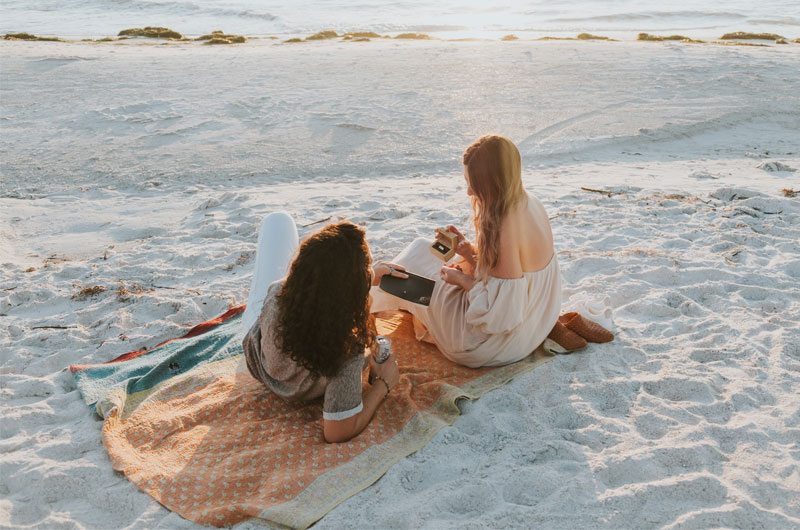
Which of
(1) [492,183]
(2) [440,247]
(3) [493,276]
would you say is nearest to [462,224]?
(2) [440,247]

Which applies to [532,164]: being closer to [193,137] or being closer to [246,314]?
[193,137]

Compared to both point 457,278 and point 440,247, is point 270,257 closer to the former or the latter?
point 440,247

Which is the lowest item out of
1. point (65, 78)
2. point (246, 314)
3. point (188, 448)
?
point (188, 448)

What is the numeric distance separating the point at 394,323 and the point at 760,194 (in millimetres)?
4345

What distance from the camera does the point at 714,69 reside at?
11.9 metres

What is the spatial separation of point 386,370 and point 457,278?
680mm

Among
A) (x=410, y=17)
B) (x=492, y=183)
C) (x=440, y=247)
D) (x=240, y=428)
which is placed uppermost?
(x=410, y=17)

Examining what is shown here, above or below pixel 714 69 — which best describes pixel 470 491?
below

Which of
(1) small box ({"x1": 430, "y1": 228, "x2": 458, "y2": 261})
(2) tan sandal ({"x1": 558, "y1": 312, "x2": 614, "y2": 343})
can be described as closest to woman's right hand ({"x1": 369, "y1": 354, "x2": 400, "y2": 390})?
(1) small box ({"x1": 430, "y1": 228, "x2": 458, "y2": 261})

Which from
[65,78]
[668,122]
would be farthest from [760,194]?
[65,78]

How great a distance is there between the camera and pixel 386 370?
10.9ft

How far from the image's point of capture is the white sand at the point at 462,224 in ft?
9.20

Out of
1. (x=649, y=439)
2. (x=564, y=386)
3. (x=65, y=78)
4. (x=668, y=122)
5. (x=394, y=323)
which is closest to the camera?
(x=649, y=439)

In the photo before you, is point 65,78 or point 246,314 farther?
point 65,78
